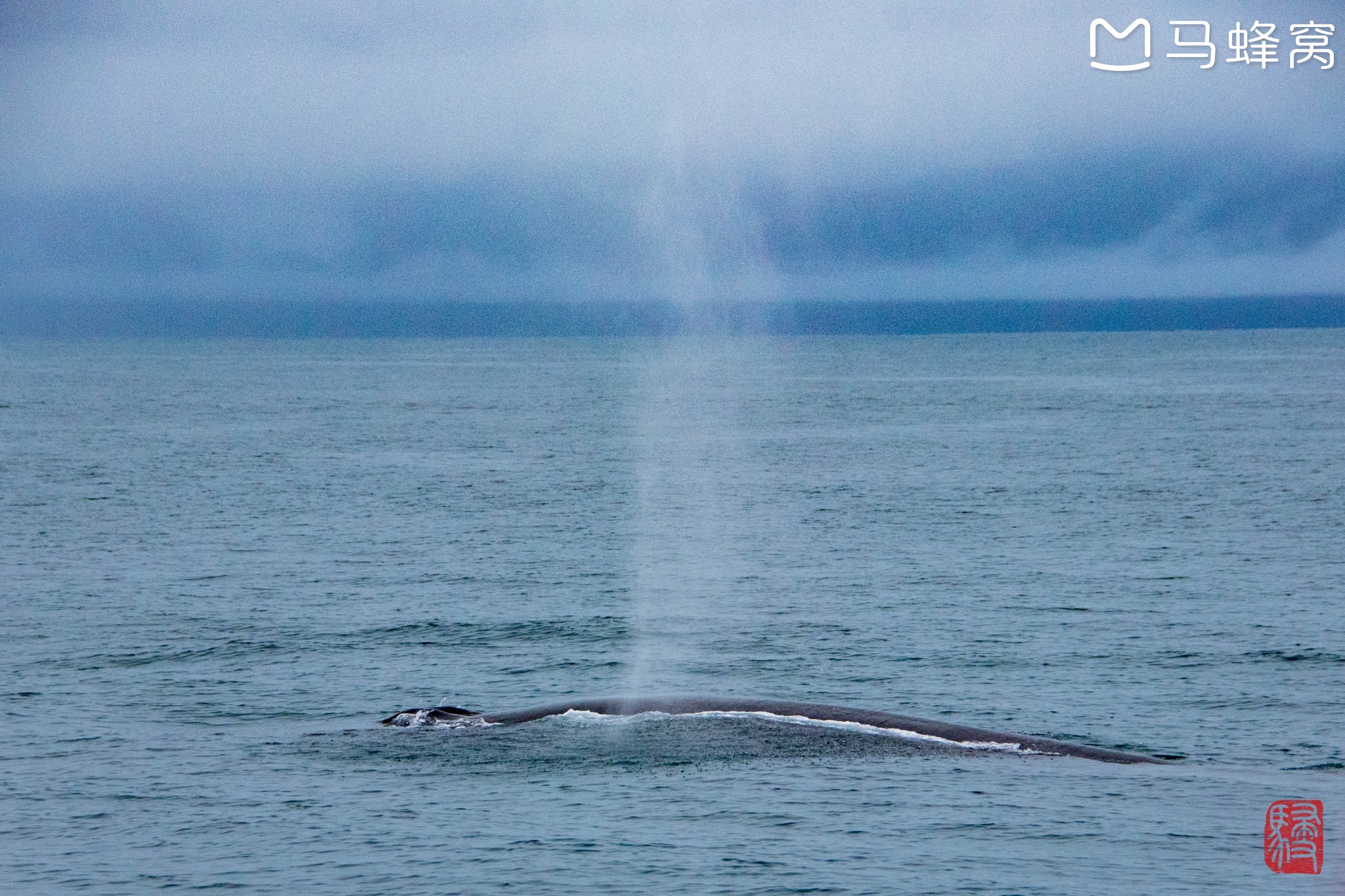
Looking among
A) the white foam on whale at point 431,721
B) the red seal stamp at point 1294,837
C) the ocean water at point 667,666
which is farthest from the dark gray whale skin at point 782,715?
the red seal stamp at point 1294,837

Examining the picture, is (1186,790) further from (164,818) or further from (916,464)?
(916,464)

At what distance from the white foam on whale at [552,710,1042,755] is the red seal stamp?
190 inches

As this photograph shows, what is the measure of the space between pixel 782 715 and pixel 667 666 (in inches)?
401

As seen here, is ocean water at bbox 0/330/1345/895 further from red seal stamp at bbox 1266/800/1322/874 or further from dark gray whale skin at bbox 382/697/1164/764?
dark gray whale skin at bbox 382/697/1164/764

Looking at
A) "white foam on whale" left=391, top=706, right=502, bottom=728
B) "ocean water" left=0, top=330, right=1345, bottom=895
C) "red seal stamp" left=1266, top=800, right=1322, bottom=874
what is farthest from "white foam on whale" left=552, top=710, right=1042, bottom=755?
"red seal stamp" left=1266, top=800, right=1322, bottom=874

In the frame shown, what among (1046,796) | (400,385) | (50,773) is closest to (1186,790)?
(1046,796)

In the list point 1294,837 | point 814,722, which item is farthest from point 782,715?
point 1294,837

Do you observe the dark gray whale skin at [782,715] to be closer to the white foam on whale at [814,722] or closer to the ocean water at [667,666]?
the white foam on whale at [814,722]

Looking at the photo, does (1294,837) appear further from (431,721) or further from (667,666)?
(667,666)

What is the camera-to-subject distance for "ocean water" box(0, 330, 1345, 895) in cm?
2495

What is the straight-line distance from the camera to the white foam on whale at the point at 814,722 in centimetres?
2988

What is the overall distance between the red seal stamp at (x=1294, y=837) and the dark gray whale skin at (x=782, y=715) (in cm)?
338

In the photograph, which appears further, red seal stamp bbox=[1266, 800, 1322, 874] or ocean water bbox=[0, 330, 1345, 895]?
ocean water bbox=[0, 330, 1345, 895]

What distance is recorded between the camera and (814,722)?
101 feet
